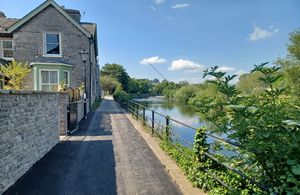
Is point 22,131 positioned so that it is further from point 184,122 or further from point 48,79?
point 184,122

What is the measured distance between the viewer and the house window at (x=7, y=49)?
55.9ft

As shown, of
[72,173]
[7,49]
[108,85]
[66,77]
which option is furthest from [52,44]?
[108,85]

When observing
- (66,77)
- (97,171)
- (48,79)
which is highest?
(66,77)

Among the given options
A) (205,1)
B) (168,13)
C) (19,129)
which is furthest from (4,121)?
(168,13)

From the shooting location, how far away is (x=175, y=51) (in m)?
20.1

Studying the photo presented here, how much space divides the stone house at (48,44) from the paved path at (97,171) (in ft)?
30.5

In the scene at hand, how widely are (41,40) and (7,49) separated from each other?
2.96 meters

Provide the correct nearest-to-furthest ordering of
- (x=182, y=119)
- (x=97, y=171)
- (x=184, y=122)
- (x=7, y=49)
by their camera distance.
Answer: (x=97, y=171) < (x=7, y=49) < (x=184, y=122) < (x=182, y=119)

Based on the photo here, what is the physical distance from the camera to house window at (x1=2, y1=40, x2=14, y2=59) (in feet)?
55.9

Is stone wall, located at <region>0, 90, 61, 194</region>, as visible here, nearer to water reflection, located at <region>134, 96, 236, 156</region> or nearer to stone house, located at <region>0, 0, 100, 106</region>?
water reflection, located at <region>134, 96, 236, 156</region>

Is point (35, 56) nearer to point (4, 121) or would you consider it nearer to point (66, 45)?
point (66, 45)

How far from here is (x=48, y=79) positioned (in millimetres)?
15719

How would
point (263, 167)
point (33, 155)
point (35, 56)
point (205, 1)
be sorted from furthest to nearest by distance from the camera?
point (35, 56) → point (205, 1) → point (33, 155) → point (263, 167)

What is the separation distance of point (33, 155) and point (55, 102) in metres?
2.51
